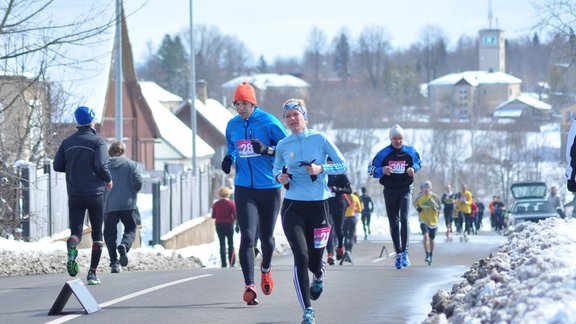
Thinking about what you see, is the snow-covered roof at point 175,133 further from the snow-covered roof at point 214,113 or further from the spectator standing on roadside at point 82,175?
the spectator standing on roadside at point 82,175

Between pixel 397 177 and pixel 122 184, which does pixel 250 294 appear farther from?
pixel 122 184

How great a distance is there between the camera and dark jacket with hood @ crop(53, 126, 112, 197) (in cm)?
1470

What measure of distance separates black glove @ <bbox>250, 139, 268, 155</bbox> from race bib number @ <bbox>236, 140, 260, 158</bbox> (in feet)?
0.62

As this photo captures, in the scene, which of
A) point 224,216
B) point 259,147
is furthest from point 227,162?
point 224,216

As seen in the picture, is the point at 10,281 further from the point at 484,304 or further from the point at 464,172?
the point at 464,172

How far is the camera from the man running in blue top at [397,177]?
17641 mm

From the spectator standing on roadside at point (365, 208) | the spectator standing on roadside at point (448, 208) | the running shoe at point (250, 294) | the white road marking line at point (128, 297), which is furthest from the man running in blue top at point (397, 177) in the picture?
the spectator standing on roadside at point (448, 208)

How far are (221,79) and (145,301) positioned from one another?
6956 inches

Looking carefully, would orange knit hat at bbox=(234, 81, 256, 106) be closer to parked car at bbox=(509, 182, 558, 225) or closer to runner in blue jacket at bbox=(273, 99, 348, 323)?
runner in blue jacket at bbox=(273, 99, 348, 323)

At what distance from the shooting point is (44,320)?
11.8 metres

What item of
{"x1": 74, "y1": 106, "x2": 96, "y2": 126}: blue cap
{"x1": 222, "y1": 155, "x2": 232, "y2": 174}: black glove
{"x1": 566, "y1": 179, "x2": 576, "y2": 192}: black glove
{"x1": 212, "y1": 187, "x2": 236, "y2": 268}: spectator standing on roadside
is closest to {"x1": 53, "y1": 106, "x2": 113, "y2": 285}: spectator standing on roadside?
{"x1": 74, "y1": 106, "x2": 96, "y2": 126}: blue cap

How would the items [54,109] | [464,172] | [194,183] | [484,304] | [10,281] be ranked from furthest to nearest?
[464,172] < [194,183] < [54,109] < [10,281] < [484,304]

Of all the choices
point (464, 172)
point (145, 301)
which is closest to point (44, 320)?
point (145, 301)

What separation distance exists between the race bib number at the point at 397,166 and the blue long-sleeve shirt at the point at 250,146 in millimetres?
5044
